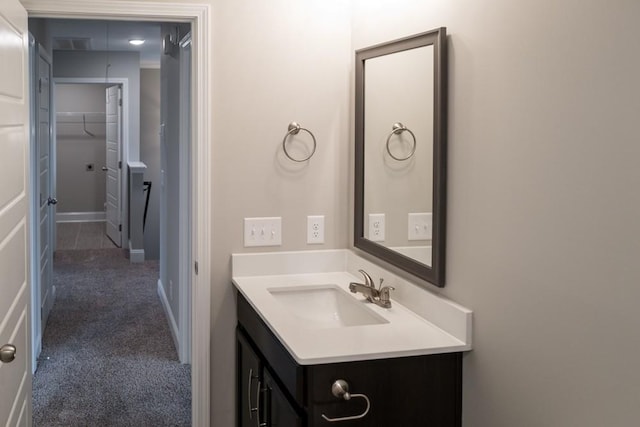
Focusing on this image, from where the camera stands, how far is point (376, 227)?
273 cm

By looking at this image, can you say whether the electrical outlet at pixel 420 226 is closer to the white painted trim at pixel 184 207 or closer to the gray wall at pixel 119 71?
the white painted trim at pixel 184 207

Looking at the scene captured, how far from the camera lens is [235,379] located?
296 centimetres

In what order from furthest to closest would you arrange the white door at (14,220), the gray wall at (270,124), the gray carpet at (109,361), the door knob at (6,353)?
1. the gray carpet at (109,361)
2. the gray wall at (270,124)
3. the white door at (14,220)
4. the door knob at (6,353)

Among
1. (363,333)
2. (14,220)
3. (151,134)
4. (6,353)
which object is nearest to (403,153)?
(363,333)

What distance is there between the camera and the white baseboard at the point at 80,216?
36.4 ft

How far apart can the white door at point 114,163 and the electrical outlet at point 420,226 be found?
22.3 ft

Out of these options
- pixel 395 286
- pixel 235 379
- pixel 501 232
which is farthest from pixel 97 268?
pixel 501 232

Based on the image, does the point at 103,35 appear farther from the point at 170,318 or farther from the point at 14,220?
the point at 14,220

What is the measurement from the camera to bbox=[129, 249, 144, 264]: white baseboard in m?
7.76

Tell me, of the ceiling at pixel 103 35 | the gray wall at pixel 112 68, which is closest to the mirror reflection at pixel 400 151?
the ceiling at pixel 103 35

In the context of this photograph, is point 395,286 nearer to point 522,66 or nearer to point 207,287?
point 207,287

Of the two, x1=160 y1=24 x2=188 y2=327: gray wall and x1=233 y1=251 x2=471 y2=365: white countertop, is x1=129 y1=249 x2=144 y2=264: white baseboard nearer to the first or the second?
x1=160 y1=24 x2=188 y2=327: gray wall

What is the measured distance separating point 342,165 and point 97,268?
16.7ft

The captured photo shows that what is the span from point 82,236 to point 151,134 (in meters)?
1.67
